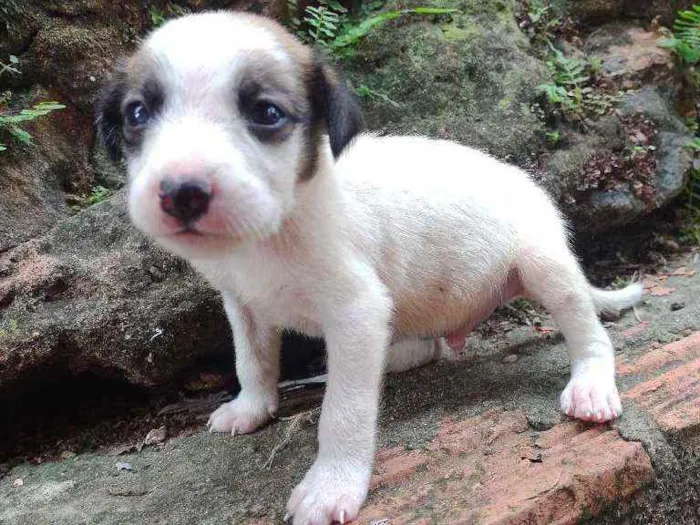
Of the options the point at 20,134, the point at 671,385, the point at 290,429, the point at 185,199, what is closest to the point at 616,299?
the point at 671,385

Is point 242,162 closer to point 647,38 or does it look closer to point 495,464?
point 495,464

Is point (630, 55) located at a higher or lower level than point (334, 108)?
lower

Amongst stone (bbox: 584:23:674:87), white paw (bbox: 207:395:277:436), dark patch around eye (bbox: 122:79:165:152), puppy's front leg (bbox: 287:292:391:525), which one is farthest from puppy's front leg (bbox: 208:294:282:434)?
stone (bbox: 584:23:674:87)

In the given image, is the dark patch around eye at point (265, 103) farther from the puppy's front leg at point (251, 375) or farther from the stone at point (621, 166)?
the stone at point (621, 166)

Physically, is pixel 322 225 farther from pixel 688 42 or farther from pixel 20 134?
pixel 688 42

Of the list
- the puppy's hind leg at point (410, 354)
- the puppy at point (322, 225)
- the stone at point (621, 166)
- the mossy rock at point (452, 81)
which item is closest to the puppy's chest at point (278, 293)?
the puppy at point (322, 225)

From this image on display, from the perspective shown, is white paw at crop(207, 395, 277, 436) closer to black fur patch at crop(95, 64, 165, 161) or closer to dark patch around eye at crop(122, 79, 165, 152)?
black fur patch at crop(95, 64, 165, 161)
